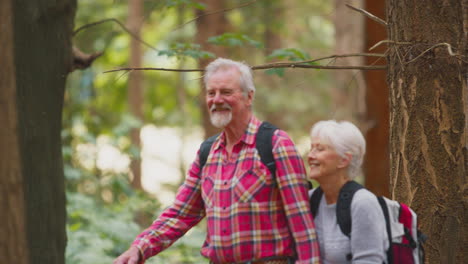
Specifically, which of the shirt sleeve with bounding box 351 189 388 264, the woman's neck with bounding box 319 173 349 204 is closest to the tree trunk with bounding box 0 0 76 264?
the woman's neck with bounding box 319 173 349 204

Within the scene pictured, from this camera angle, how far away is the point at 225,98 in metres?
3.41

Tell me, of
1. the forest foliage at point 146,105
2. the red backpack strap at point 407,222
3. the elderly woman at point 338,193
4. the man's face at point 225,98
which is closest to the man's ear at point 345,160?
the elderly woman at point 338,193

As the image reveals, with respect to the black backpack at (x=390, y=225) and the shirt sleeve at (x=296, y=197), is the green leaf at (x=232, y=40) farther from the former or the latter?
the black backpack at (x=390, y=225)

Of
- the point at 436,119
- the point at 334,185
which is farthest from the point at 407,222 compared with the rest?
the point at 436,119

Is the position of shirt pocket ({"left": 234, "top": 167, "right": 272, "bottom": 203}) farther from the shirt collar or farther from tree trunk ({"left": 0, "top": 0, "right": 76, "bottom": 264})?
tree trunk ({"left": 0, "top": 0, "right": 76, "bottom": 264})

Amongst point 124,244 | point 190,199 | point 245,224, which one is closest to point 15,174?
point 190,199

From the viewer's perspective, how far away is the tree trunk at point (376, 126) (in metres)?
8.52

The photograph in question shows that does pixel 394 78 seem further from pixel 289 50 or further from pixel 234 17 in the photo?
pixel 234 17

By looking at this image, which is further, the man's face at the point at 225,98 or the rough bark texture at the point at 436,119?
the rough bark texture at the point at 436,119

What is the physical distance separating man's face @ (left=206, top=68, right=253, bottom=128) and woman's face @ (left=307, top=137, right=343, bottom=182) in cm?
54

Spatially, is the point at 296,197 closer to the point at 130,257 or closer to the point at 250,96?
the point at 250,96

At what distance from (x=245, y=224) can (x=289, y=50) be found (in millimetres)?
2627

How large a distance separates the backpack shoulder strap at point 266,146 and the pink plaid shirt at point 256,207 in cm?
2

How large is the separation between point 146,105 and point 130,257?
60.0ft
